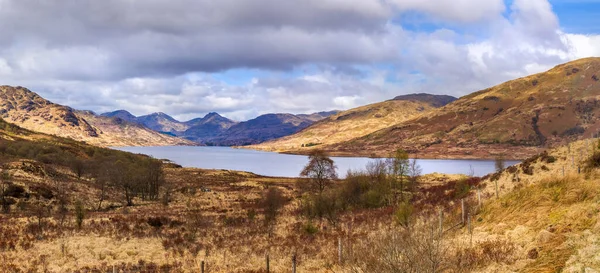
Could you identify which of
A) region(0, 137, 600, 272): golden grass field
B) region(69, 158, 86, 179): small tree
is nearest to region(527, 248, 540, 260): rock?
region(0, 137, 600, 272): golden grass field

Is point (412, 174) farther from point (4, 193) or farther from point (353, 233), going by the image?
point (4, 193)

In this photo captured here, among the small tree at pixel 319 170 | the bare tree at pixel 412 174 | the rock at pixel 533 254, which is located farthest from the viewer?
the small tree at pixel 319 170

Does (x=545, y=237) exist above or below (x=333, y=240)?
above

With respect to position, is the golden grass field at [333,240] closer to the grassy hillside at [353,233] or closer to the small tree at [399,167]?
the grassy hillside at [353,233]

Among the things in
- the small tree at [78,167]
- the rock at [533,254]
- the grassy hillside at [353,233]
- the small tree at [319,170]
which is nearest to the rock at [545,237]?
the grassy hillside at [353,233]

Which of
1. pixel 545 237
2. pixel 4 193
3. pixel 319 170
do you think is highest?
pixel 319 170

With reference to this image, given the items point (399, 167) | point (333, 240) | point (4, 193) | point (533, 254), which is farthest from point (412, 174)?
point (4, 193)

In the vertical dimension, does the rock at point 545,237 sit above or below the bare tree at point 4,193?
above

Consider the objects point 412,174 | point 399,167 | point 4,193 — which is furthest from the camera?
point 412,174

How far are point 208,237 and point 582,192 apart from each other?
27461mm

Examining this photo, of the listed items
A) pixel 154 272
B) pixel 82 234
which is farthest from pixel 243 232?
pixel 154 272

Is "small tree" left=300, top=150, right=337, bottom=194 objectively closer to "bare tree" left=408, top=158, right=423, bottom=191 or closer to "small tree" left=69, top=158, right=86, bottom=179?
"bare tree" left=408, top=158, right=423, bottom=191

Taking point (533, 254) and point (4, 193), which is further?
point (4, 193)

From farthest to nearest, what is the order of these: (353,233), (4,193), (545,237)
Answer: (4,193), (353,233), (545,237)
